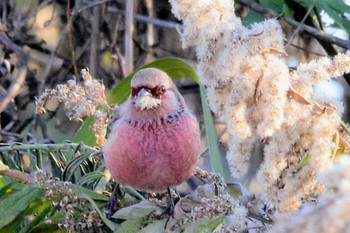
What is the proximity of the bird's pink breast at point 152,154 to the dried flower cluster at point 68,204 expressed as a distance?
6.3 inches

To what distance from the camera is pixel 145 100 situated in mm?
1583

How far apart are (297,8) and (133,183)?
1.09 metres

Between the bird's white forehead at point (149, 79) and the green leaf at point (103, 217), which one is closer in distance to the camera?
the green leaf at point (103, 217)

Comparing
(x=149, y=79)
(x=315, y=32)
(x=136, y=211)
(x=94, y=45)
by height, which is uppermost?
(x=149, y=79)

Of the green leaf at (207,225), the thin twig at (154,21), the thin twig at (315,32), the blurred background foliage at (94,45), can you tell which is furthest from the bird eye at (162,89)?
the thin twig at (154,21)

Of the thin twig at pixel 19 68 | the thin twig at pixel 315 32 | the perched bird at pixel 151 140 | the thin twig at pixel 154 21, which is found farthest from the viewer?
the thin twig at pixel 154 21

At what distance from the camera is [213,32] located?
116 cm

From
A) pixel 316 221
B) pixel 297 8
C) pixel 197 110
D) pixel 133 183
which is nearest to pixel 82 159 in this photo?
pixel 133 183

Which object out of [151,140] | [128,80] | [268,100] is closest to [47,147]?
[151,140]

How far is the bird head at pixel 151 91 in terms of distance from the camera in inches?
62.3

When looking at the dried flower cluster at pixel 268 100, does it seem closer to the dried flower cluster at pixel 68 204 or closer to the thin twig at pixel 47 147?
the dried flower cluster at pixel 68 204

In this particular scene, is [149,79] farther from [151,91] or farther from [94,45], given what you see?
[94,45]

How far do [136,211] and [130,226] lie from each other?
0.04 metres

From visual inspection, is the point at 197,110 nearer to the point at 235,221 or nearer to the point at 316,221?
the point at 235,221
